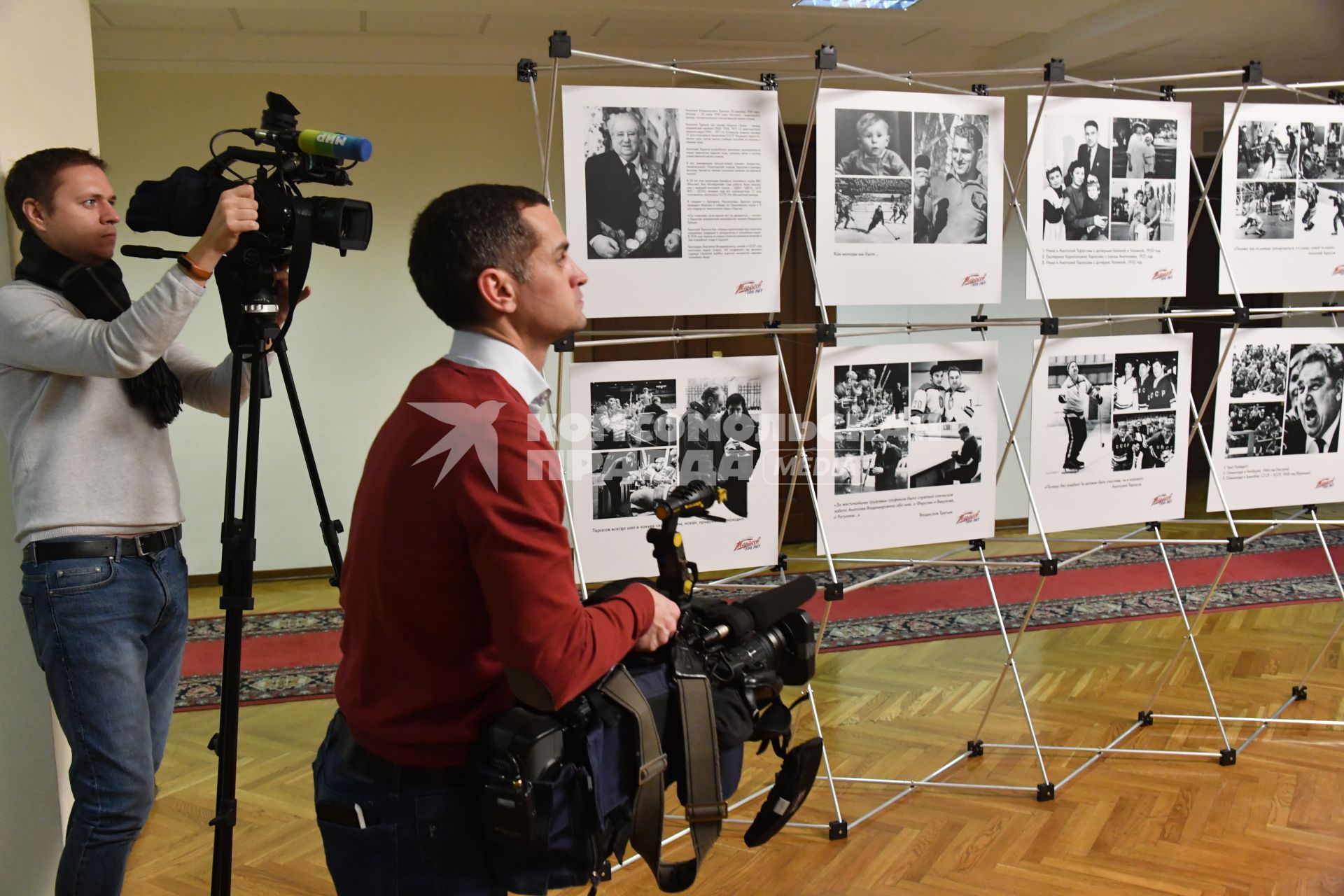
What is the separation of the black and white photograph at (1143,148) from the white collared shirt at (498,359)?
7.13ft

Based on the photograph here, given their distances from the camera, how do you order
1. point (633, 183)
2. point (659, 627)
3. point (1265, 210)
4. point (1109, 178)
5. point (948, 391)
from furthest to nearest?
point (1265, 210) < point (1109, 178) < point (948, 391) < point (633, 183) < point (659, 627)

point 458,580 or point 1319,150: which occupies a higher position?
point 1319,150

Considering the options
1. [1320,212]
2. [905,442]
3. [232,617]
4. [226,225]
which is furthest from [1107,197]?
[232,617]

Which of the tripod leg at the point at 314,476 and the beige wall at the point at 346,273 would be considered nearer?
the tripod leg at the point at 314,476

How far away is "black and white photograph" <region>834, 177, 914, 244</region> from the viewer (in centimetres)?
253

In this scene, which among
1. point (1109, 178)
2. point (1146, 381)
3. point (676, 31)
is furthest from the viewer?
point (676, 31)

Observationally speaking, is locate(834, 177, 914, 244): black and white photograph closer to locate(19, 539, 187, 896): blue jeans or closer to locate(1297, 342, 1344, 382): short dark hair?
locate(1297, 342, 1344, 382): short dark hair

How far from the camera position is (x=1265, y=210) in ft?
9.96

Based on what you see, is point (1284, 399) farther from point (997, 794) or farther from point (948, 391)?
point (997, 794)

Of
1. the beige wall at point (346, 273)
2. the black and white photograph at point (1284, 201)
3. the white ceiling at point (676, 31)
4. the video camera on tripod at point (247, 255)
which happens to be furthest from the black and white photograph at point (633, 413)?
the beige wall at point (346, 273)

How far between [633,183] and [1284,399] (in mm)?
2167

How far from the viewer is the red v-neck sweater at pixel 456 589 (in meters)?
1.12

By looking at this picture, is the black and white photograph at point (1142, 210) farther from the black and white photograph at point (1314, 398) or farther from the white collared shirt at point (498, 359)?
the white collared shirt at point (498, 359)

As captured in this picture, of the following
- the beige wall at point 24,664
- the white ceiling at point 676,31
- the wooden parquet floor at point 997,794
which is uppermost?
the white ceiling at point 676,31
